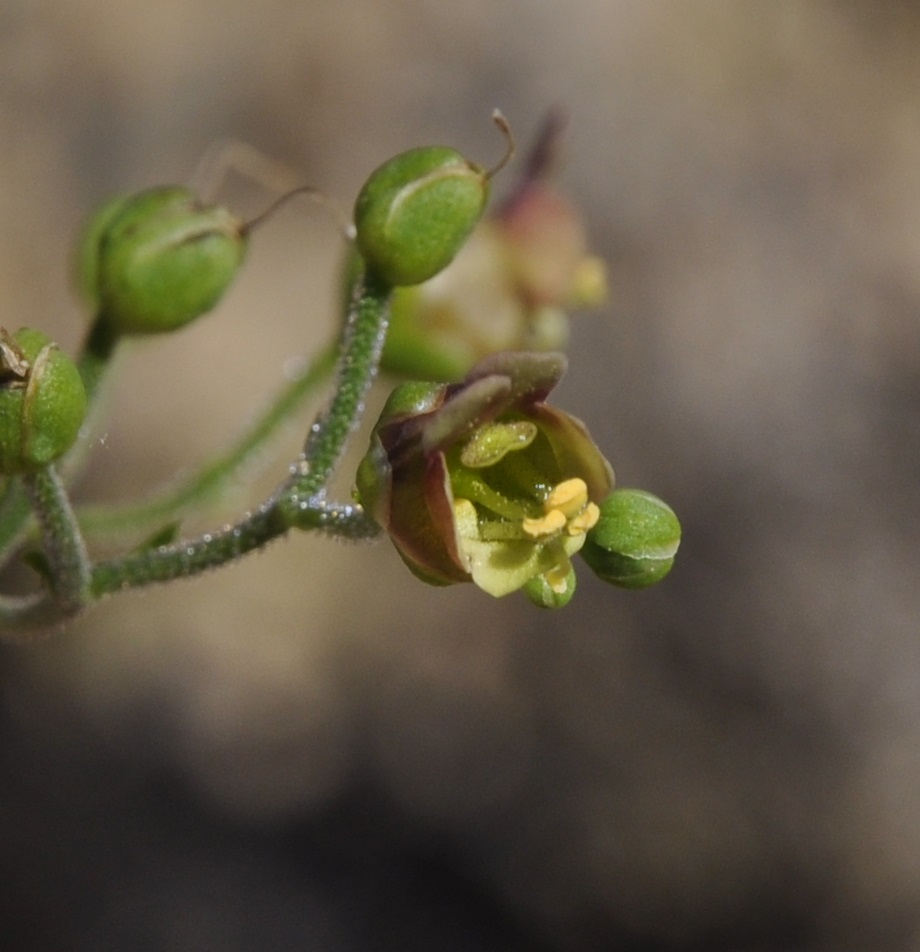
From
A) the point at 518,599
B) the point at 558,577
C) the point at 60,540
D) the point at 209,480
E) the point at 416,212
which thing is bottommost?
the point at 518,599

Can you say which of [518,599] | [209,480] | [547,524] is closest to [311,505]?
[547,524]

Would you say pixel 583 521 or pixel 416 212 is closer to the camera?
pixel 583 521

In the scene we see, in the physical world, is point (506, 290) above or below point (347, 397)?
below

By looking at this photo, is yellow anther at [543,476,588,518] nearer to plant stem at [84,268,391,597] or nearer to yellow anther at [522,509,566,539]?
yellow anther at [522,509,566,539]

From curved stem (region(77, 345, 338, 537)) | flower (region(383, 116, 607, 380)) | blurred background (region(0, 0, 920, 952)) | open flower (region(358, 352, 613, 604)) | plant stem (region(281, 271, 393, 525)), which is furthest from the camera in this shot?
blurred background (region(0, 0, 920, 952))

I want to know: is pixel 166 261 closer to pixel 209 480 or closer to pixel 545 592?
pixel 209 480

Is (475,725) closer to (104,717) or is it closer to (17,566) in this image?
(104,717)

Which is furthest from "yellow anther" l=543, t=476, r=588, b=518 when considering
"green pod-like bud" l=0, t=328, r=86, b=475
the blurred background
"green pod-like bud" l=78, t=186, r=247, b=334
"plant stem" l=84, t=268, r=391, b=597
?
the blurred background
